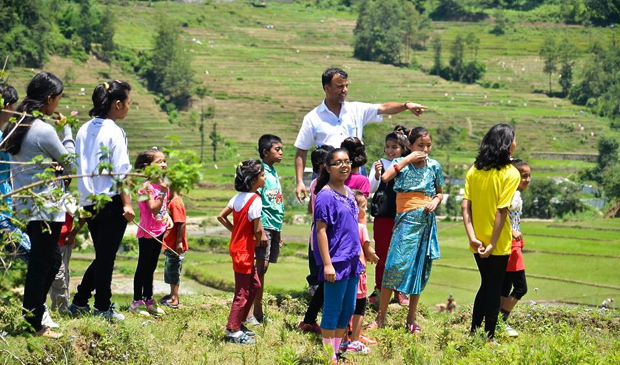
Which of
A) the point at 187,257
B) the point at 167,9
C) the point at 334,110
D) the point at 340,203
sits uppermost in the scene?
the point at 167,9

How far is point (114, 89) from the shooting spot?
6.27 meters

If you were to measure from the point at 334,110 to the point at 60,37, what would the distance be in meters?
80.9

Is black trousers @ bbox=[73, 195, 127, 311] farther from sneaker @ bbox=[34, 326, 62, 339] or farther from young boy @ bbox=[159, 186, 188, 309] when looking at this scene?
young boy @ bbox=[159, 186, 188, 309]

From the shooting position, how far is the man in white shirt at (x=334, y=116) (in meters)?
7.26

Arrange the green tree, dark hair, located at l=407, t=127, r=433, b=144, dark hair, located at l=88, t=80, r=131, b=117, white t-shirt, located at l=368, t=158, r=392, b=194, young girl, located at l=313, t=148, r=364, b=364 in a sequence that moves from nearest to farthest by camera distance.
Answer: young girl, located at l=313, t=148, r=364, b=364 < dark hair, located at l=88, t=80, r=131, b=117 < dark hair, located at l=407, t=127, r=433, b=144 < white t-shirt, located at l=368, t=158, r=392, b=194 < the green tree

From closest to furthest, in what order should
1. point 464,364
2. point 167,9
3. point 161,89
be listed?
point 464,364 < point 161,89 < point 167,9

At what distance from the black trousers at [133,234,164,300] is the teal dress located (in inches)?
77.8

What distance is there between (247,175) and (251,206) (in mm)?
249

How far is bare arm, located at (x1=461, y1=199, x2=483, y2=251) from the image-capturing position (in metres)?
6.44

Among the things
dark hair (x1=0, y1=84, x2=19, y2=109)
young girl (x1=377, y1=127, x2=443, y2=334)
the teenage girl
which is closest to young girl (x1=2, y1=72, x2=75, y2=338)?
the teenage girl

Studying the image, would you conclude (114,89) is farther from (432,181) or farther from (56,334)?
(432,181)

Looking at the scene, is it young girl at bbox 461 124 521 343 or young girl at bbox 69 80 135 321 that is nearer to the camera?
young girl at bbox 69 80 135 321

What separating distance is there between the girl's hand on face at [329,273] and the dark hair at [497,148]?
157 centimetres

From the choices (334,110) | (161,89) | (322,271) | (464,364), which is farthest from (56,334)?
(161,89)
